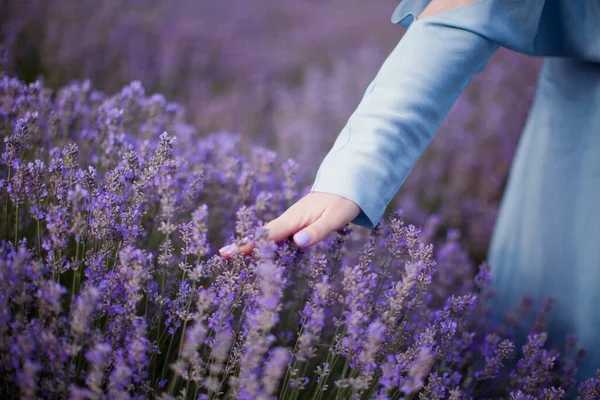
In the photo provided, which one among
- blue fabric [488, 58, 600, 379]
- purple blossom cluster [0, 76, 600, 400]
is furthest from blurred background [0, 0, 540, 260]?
purple blossom cluster [0, 76, 600, 400]

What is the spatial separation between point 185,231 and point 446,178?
2893 mm

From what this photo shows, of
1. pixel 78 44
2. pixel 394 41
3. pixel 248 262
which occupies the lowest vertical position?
pixel 248 262

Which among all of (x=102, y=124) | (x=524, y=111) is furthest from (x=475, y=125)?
(x=102, y=124)

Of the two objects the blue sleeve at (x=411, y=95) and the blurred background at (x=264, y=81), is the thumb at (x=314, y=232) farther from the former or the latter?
the blurred background at (x=264, y=81)

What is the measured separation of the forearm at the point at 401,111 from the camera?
1.23m

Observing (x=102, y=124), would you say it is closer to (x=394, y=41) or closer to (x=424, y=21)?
(x=424, y=21)

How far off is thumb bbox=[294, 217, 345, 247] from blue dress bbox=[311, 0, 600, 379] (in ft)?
0.27

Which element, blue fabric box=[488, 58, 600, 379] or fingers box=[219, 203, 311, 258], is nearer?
fingers box=[219, 203, 311, 258]

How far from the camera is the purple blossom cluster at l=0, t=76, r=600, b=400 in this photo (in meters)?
0.93

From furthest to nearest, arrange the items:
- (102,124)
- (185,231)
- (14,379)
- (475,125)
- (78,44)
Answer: (475,125), (78,44), (102,124), (185,231), (14,379)

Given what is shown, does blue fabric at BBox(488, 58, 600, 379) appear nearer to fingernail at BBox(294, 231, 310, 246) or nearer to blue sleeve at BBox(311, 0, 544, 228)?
blue sleeve at BBox(311, 0, 544, 228)

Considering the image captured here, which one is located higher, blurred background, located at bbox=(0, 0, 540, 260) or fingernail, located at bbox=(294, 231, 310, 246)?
blurred background, located at bbox=(0, 0, 540, 260)

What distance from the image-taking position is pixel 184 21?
4.48 metres

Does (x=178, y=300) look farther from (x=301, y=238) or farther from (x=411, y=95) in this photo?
(x=411, y=95)
